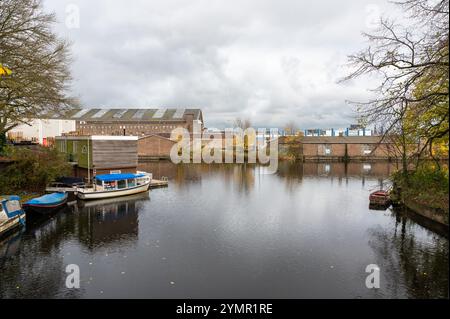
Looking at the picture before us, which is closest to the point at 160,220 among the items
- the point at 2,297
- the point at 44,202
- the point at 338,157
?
→ the point at 44,202

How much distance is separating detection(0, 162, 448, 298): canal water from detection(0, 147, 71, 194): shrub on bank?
15.0 ft

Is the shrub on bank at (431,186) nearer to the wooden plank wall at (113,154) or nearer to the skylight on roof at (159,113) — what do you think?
the wooden plank wall at (113,154)

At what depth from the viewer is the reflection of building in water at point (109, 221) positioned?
17.8 metres

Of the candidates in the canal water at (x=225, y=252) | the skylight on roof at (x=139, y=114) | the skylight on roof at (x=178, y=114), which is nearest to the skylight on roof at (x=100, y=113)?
the skylight on roof at (x=139, y=114)

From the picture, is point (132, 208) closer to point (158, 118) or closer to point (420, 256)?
point (420, 256)

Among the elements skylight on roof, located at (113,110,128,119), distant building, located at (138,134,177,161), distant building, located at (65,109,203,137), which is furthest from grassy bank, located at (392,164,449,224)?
skylight on roof, located at (113,110,128,119)

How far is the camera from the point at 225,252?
1539cm

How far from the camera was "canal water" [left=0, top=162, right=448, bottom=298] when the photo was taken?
38.9 feet

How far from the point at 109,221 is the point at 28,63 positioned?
1244 cm

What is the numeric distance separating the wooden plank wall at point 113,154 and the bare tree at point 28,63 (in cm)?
785

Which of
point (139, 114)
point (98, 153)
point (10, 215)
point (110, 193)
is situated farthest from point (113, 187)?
point (139, 114)

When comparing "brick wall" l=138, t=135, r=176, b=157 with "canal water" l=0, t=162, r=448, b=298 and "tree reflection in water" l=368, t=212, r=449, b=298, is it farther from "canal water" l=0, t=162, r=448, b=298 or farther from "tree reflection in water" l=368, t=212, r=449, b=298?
"tree reflection in water" l=368, t=212, r=449, b=298

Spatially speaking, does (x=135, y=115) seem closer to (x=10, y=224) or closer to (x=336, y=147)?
(x=336, y=147)
